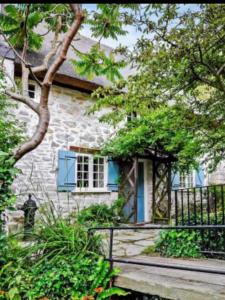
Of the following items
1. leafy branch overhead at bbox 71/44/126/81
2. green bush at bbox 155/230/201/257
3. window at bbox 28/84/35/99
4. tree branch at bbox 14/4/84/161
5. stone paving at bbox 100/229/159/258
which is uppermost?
window at bbox 28/84/35/99

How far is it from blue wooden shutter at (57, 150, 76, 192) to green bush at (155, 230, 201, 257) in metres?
3.43

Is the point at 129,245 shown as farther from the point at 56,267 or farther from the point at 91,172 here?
the point at 91,172

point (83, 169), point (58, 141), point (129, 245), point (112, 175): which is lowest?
point (129, 245)

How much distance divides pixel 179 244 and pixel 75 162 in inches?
166

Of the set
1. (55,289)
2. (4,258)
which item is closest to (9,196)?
(4,258)

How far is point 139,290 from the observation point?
9.82 feet

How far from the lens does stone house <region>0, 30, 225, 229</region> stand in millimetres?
7254

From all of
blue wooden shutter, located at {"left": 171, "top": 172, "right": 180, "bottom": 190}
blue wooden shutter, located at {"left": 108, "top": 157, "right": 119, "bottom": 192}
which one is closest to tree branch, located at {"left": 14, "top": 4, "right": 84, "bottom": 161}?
blue wooden shutter, located at {"left": 108, "top": 157, "right": 119, "bottom": 192}

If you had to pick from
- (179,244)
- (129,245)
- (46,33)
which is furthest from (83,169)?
(179,244)

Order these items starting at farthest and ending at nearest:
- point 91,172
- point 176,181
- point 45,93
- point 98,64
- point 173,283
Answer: point 176,181
point 91,172
point 98,64
point 45,93
point 173,283

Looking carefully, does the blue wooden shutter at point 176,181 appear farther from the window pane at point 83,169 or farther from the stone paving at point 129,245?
the stone paving at point 129,245

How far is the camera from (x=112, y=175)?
870 cm

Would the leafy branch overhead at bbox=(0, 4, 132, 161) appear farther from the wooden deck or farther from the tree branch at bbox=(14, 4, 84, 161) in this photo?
the wooden deck

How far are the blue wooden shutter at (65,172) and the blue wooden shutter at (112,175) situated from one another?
1279 mm
